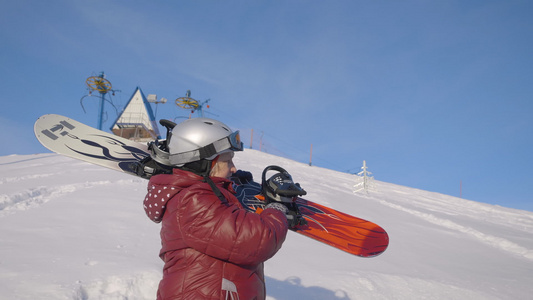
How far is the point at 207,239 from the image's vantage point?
4.69 feet

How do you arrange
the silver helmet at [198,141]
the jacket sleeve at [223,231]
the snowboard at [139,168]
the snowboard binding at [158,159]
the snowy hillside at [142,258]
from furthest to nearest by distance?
the snowy hillside at [142,258] → the snowboard at [139,168] → the snowboard binding at [158,159] → the silver helmet at [198,141] → the jacket sleeve at [223,231]

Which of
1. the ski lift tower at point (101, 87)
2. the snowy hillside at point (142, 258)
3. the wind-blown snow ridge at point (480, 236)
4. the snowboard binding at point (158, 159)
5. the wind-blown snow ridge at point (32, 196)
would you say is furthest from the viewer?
the ski lift tower at point (101, 87)

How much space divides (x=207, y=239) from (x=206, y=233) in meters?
0.03

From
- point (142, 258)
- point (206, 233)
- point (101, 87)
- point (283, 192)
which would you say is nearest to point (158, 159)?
point (206, 233)

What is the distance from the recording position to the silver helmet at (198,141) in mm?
1715

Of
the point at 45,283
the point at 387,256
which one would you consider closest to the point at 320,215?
the point at 45,283

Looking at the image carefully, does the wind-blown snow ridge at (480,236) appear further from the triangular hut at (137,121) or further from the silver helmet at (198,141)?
the triangular hut at (137,121)

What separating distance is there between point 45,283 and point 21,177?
8.53 m

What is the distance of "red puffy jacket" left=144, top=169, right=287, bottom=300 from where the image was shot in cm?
142

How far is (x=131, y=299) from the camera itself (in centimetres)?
288

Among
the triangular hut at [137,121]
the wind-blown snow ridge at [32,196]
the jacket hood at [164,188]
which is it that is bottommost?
the wind-blown snow ridge at [32,196]

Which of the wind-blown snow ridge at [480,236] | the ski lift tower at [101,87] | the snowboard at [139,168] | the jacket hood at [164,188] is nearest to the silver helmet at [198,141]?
the jacket hood at [164,188]

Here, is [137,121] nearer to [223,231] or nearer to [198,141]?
[198,141]

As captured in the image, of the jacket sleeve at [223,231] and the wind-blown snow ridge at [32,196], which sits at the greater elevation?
the jacket sleeve at [223,231]
